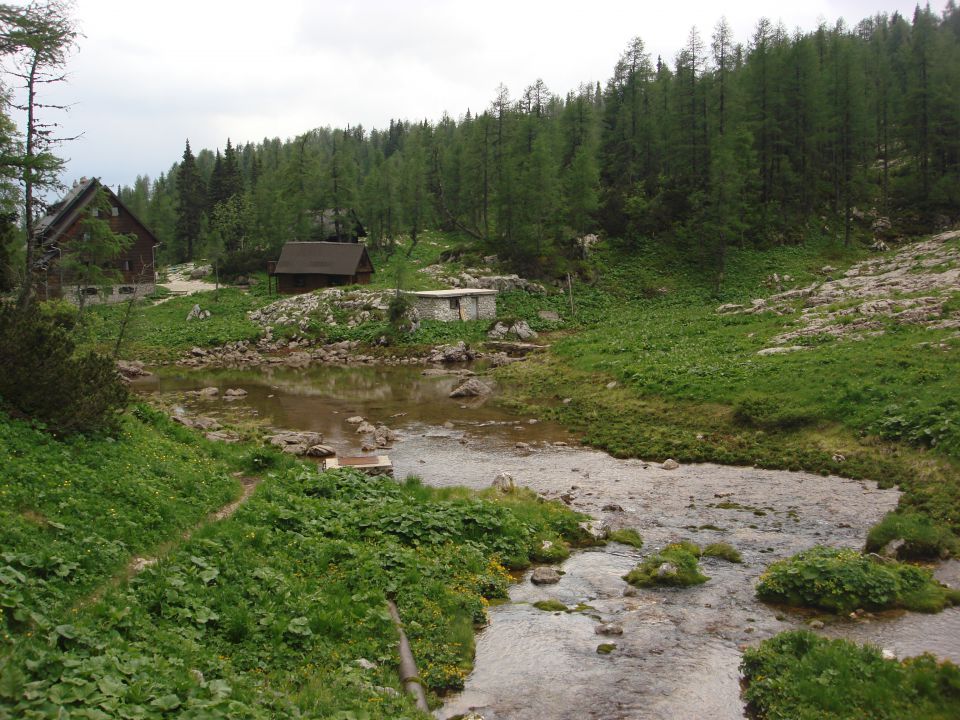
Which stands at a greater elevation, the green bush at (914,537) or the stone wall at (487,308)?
the stone wall at (487,308)

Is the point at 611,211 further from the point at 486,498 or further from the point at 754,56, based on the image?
the point at 486,498

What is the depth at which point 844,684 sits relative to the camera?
10352 millimetres

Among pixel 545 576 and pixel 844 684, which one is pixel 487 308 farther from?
pixel 844 684

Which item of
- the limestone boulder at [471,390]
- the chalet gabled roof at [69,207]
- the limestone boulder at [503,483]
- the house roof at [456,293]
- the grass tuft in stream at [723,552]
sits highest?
the chalet gabled roof at [69,207]

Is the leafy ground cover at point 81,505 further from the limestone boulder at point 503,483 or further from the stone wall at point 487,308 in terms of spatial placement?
the stone wall at point 487,308

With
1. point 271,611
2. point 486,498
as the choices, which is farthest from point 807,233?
point 271,611

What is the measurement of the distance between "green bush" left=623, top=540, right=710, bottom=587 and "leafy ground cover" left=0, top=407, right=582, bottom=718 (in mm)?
2894

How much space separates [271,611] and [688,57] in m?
81.4

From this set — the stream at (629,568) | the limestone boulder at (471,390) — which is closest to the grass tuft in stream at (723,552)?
the stream at (629,568)

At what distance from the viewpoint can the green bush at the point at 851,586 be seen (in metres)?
14.0

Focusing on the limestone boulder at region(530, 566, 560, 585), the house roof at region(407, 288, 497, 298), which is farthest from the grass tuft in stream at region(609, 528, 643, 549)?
the house roof at region(407, 288, 497, 298)

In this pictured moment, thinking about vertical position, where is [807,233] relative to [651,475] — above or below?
above

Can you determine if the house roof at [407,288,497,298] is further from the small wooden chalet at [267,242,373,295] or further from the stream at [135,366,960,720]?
the stream at [135,366,960,720]

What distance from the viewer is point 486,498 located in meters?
20.9
